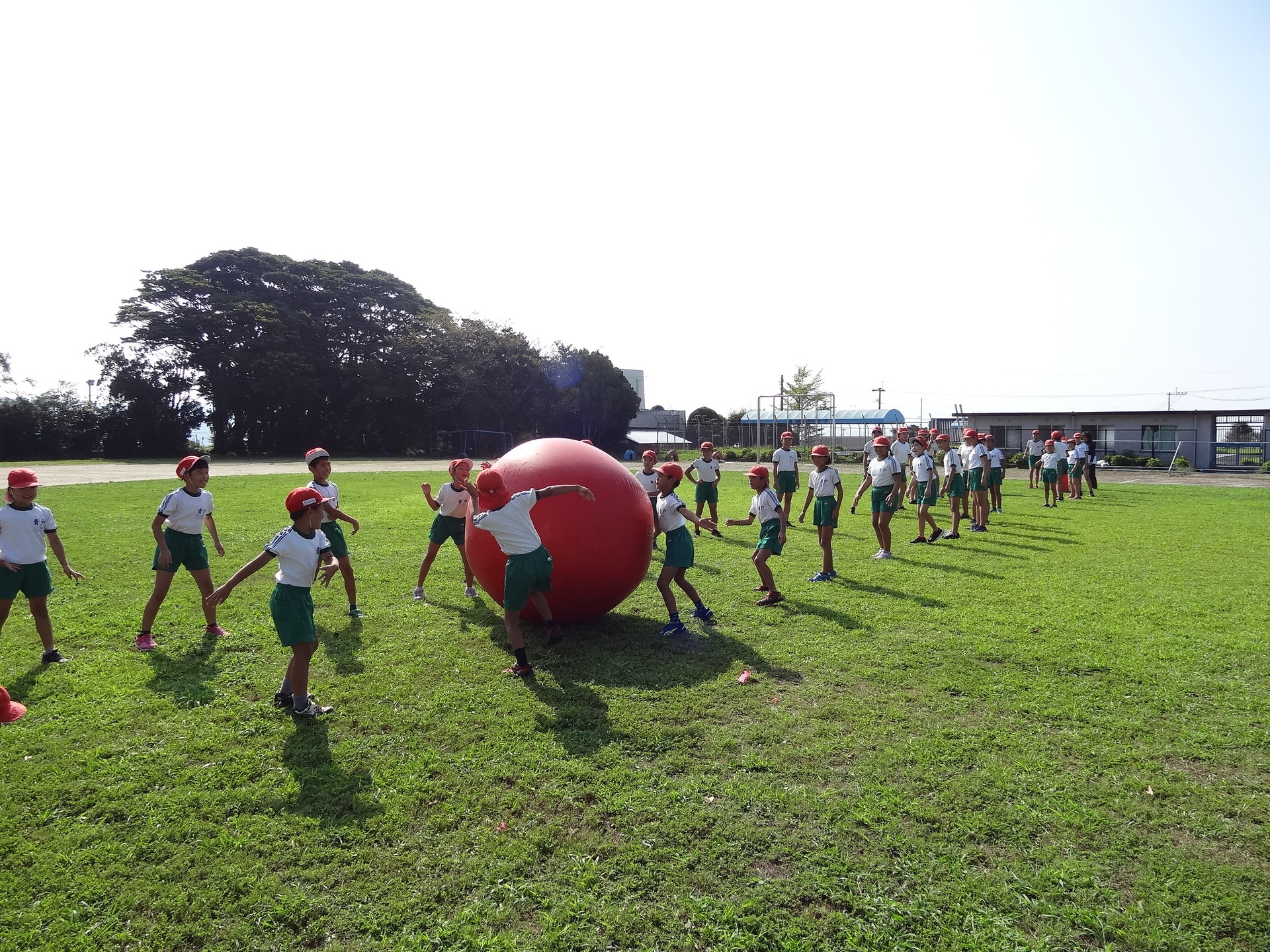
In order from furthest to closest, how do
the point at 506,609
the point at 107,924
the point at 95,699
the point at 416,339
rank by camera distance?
the point at 416,339 → the point at 506,609 → the point at 95,699 → the point at 107,924

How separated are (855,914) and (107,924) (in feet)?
11.5

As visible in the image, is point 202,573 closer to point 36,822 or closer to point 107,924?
point 36,822

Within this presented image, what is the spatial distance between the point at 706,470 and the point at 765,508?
5404 millimetres

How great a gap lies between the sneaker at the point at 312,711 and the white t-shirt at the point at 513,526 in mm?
2015

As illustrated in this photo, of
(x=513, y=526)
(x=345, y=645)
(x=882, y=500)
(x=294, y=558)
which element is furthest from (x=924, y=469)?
(x=294, y=558)

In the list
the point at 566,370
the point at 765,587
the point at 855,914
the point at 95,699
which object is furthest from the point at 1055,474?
the point at 566,370

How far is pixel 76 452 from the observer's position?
50.4 metres

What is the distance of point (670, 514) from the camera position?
830 cm

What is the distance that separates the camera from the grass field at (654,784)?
3428 mm

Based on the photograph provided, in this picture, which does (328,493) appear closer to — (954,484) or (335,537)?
(335,537)

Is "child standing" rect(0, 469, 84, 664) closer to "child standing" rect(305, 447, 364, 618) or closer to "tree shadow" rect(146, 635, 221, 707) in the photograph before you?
"tree shadow" rect(146, 635, 221, 707)

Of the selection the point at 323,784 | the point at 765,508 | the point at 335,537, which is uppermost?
the point at 765,508

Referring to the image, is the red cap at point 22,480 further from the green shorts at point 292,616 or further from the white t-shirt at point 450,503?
the white t-shirt at point 450,503

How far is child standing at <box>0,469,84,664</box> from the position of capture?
22.3 ft
